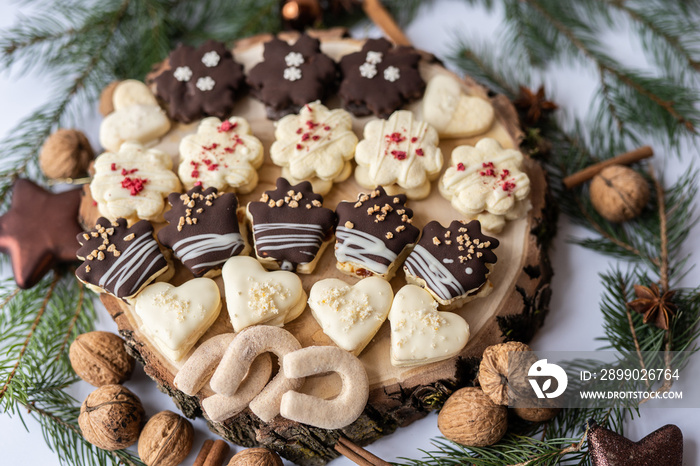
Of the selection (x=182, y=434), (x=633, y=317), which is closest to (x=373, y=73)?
(x=633, y=317)

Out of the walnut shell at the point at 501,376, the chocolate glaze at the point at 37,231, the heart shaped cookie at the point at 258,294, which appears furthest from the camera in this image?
the chocolate glaze at the point at 37,231

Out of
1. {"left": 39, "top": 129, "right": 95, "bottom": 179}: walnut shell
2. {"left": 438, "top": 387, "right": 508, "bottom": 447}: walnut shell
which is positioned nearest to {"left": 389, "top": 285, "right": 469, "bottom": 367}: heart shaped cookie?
{"left": 438, "top": 387, "right": 508, "bottom": 447}: walnut shell

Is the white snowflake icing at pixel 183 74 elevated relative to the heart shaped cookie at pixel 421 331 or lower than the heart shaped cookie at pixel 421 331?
elevated

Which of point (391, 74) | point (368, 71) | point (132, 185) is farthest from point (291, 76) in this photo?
point (132, 185)

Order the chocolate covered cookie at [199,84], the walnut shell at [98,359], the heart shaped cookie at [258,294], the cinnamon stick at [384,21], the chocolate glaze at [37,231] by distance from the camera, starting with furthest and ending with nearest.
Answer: the cinnamon stick at [384,21]
the chocolate covered cookie at [199,84]
the chocolate glaze at [37,231]
the walnut shell at [98,359]
the heart shaped cookie at [258,294]

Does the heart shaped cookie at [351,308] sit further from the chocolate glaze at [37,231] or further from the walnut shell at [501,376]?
the chocolate glaze at [37,231]

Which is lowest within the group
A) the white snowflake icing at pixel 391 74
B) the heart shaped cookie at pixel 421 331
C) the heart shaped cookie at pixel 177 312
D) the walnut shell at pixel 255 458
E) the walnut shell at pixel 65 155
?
the walnut shell at pixel 255 458

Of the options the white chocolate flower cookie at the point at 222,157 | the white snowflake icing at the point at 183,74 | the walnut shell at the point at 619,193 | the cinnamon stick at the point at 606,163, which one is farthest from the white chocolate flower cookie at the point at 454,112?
the white snowflake icing at the point at 183,74

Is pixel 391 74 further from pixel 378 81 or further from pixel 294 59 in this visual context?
pixel 294 59
